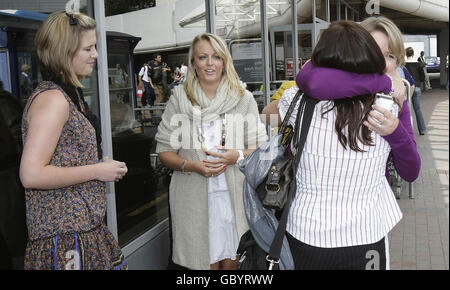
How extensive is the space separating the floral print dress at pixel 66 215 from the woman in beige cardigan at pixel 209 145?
3.63ft

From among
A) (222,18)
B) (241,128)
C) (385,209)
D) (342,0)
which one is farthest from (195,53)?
(342,0)

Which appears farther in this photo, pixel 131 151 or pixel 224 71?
pixel 131 151

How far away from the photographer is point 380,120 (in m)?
Answer: 1.84

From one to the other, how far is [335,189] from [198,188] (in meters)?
1.41

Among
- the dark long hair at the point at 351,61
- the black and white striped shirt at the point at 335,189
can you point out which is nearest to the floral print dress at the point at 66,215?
the black and white striped shirt at the point at 335,189

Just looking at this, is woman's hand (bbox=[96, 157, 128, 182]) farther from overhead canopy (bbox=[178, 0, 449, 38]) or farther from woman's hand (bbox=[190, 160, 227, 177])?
overhead canopy (bbox=[178, 0, 449, 38])

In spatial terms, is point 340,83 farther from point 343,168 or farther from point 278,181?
point 278,181

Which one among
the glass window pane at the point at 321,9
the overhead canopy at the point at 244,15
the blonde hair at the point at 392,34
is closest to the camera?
the blonde hair at the point at 392,34

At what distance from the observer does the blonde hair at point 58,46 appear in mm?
2018

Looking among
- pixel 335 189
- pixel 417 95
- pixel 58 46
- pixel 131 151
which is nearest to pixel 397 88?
pixel 335 189

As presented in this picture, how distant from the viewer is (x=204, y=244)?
3.23 m

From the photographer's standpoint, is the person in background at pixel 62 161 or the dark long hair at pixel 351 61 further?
the person in background at pixel 62 161

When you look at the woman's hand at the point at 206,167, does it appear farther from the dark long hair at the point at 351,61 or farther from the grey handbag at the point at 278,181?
the dark long hair at the point at 351,61

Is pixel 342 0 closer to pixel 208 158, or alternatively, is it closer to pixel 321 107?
pixel 208 158
